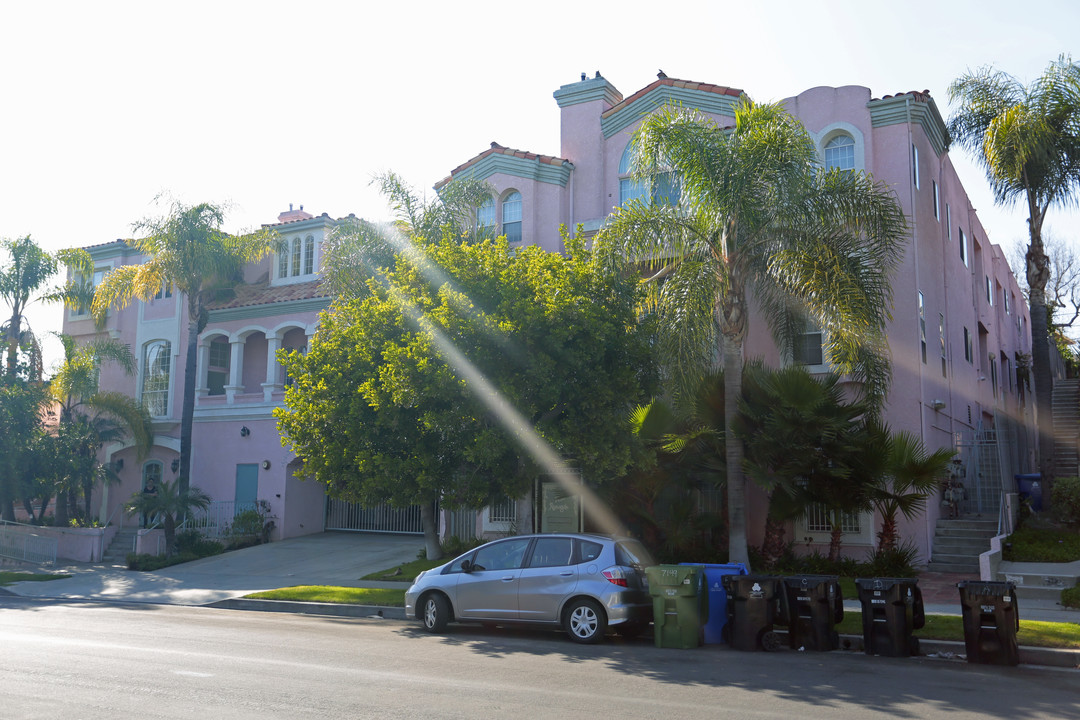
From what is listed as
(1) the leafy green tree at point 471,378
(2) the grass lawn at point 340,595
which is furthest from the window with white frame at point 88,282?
(1) the leafy green tree at point 471,378

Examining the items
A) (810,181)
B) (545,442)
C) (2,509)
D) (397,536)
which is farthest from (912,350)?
(2,509)

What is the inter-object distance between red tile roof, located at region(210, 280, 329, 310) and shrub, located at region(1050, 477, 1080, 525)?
1926 cm

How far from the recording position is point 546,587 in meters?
11.6

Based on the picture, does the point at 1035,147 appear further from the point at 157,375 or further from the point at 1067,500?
the point at 157,375

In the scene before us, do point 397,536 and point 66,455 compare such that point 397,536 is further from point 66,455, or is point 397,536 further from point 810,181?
point 810,181

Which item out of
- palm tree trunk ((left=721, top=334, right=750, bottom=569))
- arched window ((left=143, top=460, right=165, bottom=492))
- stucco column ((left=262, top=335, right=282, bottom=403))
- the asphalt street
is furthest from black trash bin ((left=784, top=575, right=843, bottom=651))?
arched window ((left=143, top=460, right=165, bottom=492))

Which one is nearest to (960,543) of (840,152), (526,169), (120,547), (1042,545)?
(1042,545)

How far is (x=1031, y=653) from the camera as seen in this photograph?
994 cm

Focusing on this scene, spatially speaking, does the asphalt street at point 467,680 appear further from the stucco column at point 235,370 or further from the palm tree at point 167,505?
the stucco column at point 235,370

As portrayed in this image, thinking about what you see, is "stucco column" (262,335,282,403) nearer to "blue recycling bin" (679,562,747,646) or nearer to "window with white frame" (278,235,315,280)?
"window with white frame" (278,235,315,280)

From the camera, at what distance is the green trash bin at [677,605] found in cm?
1090

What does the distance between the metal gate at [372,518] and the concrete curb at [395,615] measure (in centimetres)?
833

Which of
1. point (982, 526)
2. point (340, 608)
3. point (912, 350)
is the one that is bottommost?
point (340, 608)

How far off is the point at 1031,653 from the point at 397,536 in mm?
18136
